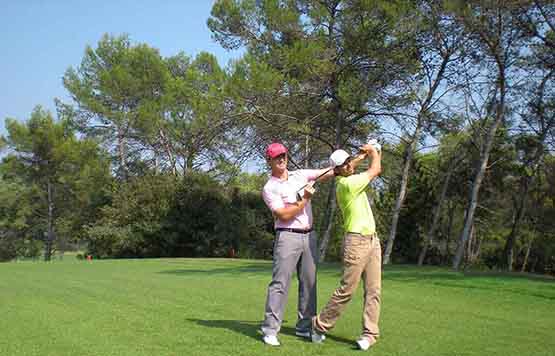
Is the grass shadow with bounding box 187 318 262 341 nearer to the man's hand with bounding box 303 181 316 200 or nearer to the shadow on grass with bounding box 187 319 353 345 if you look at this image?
the shadow on grass with bounding box 187 319 353 345

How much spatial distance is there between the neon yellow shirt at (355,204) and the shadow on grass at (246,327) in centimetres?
114

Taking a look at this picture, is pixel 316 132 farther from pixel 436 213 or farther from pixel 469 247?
pixel 469 247

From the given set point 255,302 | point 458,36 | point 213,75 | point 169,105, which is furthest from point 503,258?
point 255,302

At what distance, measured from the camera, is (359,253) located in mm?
5617

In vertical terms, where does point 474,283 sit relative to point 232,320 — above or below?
above

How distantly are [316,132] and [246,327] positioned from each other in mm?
20562

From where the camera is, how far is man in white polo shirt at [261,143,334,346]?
579cm

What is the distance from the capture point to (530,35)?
2080 cm

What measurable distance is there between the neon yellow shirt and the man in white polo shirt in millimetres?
275

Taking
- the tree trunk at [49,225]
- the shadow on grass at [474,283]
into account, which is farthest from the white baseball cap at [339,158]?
the tree trunk at [49,225]

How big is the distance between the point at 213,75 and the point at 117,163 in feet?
55.8

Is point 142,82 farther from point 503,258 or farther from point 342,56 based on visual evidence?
point 503,258

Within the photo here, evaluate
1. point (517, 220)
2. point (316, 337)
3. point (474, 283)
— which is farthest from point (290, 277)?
point (517, 220)

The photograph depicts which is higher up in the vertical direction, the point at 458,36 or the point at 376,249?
the point at 458,36
